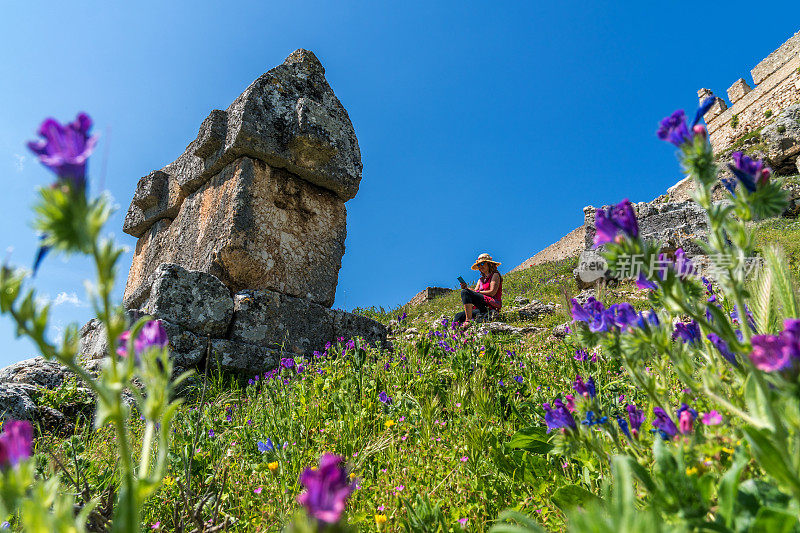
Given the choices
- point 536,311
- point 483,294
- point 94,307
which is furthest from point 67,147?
point 536,311

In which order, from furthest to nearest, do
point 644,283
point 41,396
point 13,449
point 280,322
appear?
point 280,322 < point 41,396 < point 644,283 < point 13,449

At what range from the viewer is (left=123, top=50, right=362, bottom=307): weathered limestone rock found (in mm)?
5301

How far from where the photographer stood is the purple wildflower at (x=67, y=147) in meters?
0.69

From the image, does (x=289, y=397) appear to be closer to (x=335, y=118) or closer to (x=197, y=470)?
(x=197, y=470)

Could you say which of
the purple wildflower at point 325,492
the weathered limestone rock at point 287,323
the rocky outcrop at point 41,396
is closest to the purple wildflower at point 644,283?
the purple wildflower at point 325,492

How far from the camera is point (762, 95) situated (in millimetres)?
26844

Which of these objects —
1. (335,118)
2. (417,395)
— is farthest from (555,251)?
(417,395)

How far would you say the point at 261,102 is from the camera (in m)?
5.55

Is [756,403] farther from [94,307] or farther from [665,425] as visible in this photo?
[94,307]

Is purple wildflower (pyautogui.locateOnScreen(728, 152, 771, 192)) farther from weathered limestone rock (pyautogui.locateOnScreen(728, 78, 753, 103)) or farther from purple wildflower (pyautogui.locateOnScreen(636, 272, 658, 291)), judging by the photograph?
weathered limestone rock (pyautogui.locateOnScreen(728, 78, 753, 103))

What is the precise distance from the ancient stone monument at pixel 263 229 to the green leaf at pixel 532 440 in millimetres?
3320

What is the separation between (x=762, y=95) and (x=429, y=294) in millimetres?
24961

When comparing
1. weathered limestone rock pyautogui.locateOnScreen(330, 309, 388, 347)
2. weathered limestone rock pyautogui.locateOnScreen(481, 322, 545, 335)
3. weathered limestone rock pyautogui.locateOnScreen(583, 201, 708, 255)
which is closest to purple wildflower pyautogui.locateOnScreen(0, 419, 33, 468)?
weathered limestone rock pyautogui.locateOnScreen(330, 309, 388, 347)

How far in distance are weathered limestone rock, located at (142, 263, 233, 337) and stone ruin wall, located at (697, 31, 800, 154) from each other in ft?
88.4
